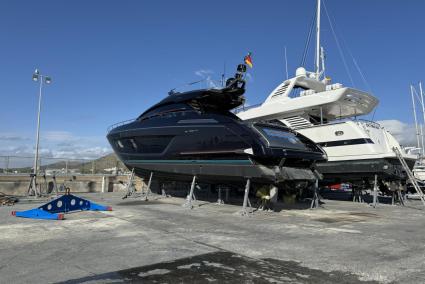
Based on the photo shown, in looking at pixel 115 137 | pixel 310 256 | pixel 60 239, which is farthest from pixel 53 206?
pixel 115 137

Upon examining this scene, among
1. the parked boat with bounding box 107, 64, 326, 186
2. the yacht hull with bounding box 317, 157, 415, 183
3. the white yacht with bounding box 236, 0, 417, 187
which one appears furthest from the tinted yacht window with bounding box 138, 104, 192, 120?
the yacht hull with bounding box 317, 157, 415, 183

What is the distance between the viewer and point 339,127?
1503cm

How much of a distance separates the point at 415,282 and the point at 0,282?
4.86 m

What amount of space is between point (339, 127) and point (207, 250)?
10.8 meters

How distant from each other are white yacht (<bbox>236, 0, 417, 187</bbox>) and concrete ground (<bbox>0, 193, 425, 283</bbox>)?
15.9 feet

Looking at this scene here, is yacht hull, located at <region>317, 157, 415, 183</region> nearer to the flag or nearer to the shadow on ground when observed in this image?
the flag

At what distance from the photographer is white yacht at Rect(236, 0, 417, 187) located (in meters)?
14.2

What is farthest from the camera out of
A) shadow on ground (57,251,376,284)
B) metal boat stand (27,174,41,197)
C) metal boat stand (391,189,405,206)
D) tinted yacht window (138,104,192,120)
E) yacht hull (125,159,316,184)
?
metal boat stand (27,174,41,197)

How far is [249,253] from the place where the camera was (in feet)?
18.9

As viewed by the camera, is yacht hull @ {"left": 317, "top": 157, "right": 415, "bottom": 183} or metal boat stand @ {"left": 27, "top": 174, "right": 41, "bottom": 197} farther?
metal boat stand @ {"left": 27, "top": 174, "right": 41, "bottom": 197}

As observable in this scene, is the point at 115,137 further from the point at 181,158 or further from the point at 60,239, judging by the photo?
the point at 60,239

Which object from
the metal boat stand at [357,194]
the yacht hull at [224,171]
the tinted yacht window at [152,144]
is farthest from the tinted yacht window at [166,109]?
the metal boat stand at [357,194]

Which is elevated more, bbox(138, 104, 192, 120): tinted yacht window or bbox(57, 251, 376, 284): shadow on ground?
bbox(138, 104, 192, 120): tinted yacht window

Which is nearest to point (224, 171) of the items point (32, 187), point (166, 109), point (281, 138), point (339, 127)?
point (281, 138)
